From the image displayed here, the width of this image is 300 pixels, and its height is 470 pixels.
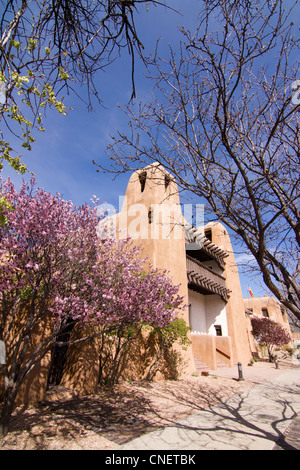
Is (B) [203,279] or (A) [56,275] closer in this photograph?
(A) [56,275]

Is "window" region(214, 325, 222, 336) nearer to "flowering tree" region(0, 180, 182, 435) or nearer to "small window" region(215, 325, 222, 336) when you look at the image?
"small window" region(215, 325, 222, 336)

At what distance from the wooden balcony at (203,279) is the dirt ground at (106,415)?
5.62m

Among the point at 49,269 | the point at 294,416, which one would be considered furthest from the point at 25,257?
the point at 294,416

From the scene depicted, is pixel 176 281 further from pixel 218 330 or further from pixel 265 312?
pixel 265 312

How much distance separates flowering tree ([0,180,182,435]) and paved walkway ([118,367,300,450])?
2130 millimetres

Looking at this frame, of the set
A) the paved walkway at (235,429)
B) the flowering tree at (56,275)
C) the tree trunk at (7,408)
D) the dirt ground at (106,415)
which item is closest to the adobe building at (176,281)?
the dirt ground at (106,415)

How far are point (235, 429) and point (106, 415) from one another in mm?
2722

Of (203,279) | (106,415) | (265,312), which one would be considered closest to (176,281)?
(203,279)

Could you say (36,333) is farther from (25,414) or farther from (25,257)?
(25,257)

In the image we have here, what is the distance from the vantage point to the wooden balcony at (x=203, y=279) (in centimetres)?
1385

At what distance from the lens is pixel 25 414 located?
515 centimetres

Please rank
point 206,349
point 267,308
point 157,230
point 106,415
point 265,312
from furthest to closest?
point 265,312, point 267,308, point 206,349, point 157,230, point 106,415

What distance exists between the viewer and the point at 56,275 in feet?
15.0

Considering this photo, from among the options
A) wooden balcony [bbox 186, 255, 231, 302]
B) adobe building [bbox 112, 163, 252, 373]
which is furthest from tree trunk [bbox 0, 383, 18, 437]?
wooden balcony [bbox 186, 255, 231, 302]
